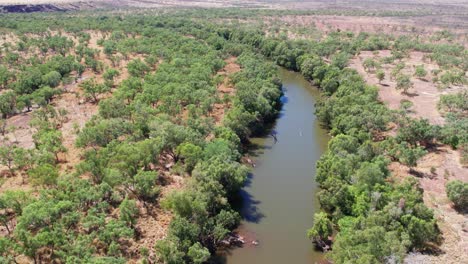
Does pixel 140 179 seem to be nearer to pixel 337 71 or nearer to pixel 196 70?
pixel 196 70

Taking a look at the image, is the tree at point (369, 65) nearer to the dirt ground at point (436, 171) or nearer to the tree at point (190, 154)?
the dirt ground at point (436, 171)

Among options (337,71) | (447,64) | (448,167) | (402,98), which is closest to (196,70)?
(337,71)

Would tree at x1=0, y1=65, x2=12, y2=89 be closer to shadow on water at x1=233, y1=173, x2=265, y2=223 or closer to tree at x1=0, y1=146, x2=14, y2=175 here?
tree at x1=0, y1=146, x2=14, y2=175

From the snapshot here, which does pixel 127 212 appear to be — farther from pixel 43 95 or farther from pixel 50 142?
pixel 43 95

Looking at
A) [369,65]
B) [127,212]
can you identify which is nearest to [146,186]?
[127,212]

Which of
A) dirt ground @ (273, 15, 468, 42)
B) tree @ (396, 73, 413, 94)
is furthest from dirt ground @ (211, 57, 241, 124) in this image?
dirt ground @ (273, 15, 468, 42)

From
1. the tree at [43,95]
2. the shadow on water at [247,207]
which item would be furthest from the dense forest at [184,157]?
the shadow on water at [247,207]
